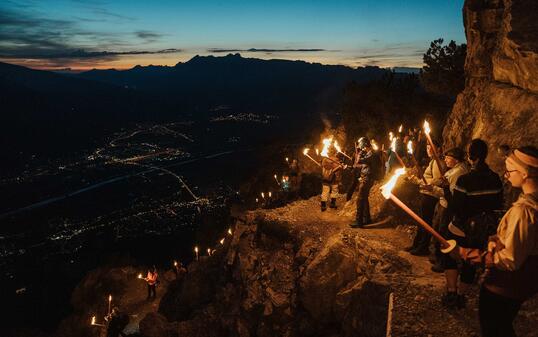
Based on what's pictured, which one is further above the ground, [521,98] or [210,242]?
[521,98]

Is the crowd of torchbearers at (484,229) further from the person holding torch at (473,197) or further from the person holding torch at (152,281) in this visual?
the person holding torch at (152,281)

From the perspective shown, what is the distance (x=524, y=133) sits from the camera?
27.0 feet

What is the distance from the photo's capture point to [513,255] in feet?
10.7

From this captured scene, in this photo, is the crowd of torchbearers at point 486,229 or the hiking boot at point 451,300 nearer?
the crowd of torchbearers at point 486,229

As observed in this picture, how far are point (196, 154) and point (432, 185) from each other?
5215 inches

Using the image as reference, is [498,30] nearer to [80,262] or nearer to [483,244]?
[483,244]

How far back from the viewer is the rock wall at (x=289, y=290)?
7.43 metres

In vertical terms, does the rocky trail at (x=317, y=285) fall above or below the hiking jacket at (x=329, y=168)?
below

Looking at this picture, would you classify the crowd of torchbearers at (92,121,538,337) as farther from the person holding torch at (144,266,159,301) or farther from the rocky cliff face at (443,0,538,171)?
the person holding torch at (144,266,159,301)

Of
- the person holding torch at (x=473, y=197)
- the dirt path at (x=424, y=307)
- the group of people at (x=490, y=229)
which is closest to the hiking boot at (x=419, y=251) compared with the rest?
the dirt path at (x=424, y=307)

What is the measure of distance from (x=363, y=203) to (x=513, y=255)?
719 cm

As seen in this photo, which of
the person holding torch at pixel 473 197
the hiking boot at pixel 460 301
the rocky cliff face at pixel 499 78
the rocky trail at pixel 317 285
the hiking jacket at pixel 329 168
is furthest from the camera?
the hiking jacket at pixel 329 168

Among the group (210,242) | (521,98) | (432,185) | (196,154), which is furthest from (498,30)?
(196,154)

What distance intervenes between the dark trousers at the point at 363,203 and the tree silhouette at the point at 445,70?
513 inches
